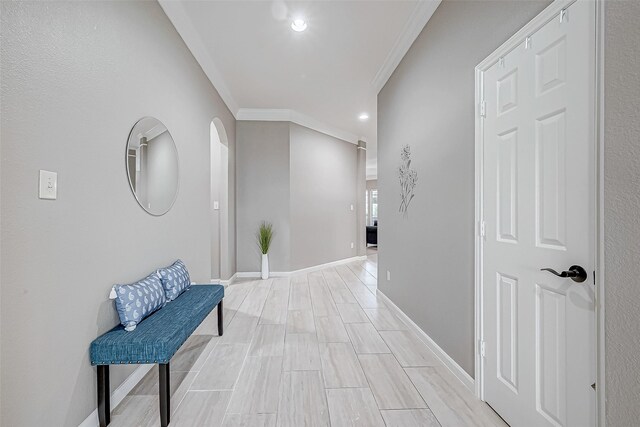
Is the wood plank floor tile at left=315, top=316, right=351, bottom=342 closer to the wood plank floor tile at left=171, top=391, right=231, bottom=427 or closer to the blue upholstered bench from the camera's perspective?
the wood plank floor tile at left=171, top=391, right=231, bottom=427

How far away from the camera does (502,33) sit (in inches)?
59.5

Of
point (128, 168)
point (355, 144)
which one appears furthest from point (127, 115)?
point (355, 144)

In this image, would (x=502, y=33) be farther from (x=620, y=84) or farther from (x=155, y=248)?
(x=155, y=248)

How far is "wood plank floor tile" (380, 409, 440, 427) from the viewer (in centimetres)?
151

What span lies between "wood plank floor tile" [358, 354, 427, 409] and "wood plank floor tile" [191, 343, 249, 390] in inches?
37.3

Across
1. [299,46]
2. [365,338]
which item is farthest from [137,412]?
[299,46]

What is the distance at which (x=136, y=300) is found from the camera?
167cm

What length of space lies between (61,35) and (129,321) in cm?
149

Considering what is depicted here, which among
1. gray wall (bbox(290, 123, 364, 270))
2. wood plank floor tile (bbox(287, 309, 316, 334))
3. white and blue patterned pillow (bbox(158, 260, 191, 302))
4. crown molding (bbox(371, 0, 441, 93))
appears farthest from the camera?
gray wall (bbox(290, 123, 364, 270))

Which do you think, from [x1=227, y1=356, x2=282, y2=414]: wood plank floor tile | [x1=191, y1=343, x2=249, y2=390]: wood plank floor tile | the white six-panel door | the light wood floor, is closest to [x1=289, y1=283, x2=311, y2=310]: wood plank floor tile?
the light wood floor

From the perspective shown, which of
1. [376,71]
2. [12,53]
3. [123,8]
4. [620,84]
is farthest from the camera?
[376,71]

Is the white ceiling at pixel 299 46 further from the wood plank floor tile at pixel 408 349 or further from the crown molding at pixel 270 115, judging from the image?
the wood plank floor tile at pixel 408 349

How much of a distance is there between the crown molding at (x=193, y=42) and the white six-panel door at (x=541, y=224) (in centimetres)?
249

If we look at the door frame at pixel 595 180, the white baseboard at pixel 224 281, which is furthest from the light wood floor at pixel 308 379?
the white baseboard at pixel 224 281
